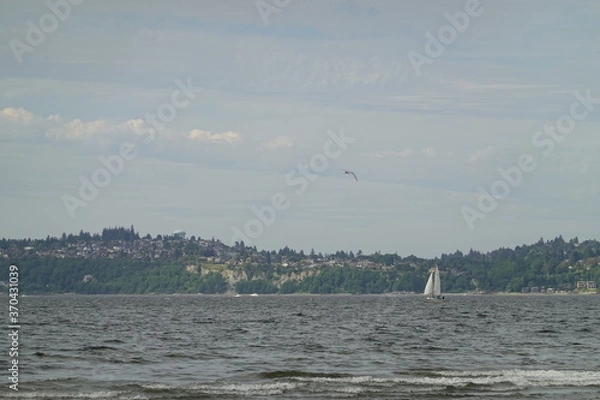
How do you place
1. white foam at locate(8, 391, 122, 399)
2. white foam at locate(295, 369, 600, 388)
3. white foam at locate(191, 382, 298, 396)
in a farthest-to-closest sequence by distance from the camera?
1. white foam at locate(295, 369, 600, 388)
2. white foam at locate(191, 382, 298, 396)
3. white foam at locate(8, 391, 122, 399)

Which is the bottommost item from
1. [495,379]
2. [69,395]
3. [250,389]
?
[69,395]

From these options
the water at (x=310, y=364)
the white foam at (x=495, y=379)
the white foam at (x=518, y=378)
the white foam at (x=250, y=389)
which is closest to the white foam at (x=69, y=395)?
the water at (x=310, y=364)

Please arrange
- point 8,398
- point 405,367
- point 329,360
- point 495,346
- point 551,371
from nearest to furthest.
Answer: point 8,398, point 551,371, point 405,367, point 329,360, point 495,346

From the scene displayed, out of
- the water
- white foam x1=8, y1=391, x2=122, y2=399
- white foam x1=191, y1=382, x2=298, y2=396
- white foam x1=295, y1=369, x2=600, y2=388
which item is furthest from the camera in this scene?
white foam x1=295, y1=369, x2=600, y2=388

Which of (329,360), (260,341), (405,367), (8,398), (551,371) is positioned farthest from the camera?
(260,341)

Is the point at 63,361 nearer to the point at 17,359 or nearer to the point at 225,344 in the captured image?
the point at 17,359

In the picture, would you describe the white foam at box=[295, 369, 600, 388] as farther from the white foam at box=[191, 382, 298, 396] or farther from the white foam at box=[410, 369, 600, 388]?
the white foam at box=[191, 382, 298, 396]

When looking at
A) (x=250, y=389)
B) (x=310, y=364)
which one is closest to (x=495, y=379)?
(x=310, y=364)

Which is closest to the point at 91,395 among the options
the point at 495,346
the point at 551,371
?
the point at 551,371

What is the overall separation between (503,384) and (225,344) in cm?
2889

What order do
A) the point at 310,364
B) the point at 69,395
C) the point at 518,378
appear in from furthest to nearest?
the point at 310,364, the point at 518,378, the point at 69,395

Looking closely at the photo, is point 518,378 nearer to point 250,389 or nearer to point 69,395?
point 250,389

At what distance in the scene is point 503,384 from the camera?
154ft

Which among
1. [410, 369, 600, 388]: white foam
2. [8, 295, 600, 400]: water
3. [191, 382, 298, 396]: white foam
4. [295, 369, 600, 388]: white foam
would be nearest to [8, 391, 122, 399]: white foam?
[8, 295, 600, 400]: water
